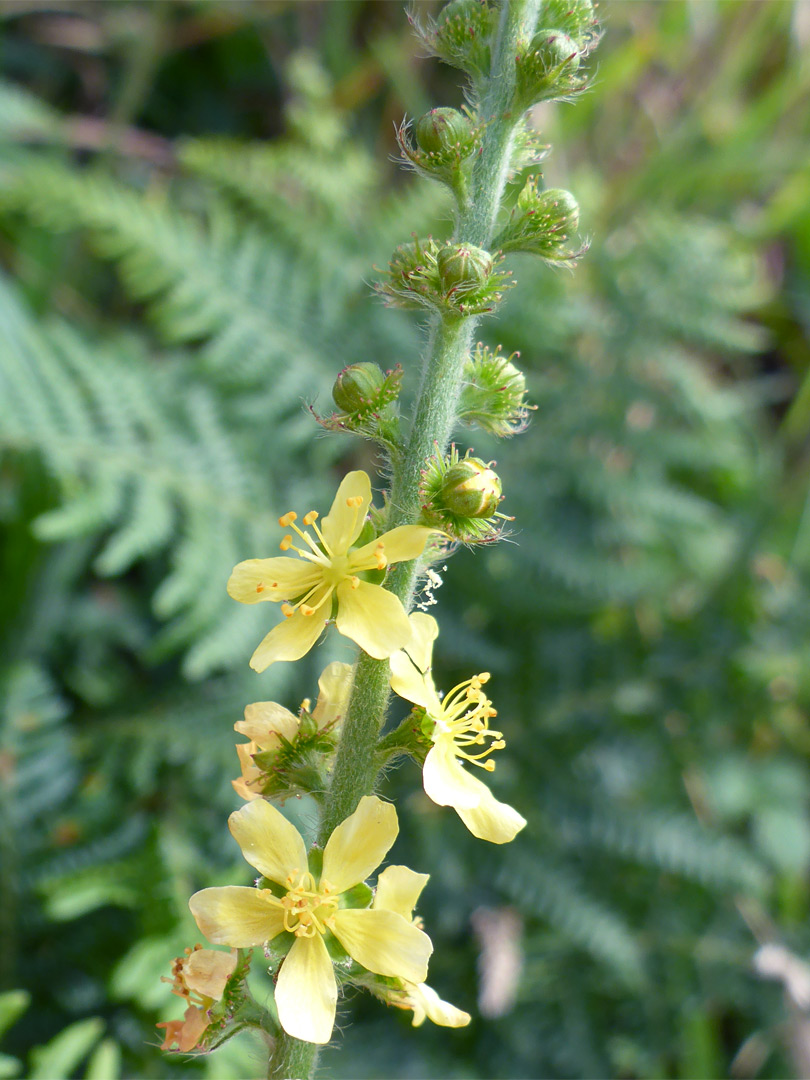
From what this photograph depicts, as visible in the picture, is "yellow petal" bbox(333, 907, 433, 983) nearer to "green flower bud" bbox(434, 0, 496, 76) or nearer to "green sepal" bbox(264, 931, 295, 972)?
"green sepal" bbox(264, 931, 295, 972)

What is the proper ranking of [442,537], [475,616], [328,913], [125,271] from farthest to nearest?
[125,271] < [475,616] < [442,537] < [328,913]

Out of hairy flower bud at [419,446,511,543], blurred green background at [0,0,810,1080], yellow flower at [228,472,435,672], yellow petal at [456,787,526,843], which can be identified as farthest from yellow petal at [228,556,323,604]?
blurred green background at [0,0,810,1080]

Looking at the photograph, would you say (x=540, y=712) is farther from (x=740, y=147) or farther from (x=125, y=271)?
(x=740, y=147)

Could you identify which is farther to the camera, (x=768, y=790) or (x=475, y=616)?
(x=475, y=616)

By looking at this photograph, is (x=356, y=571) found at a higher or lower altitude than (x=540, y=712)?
higher

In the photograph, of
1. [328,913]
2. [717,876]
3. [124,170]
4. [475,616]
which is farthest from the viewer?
[124,170]

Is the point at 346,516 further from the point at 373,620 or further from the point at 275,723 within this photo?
the point at 275,723

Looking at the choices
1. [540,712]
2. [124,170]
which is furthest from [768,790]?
[124,170]
